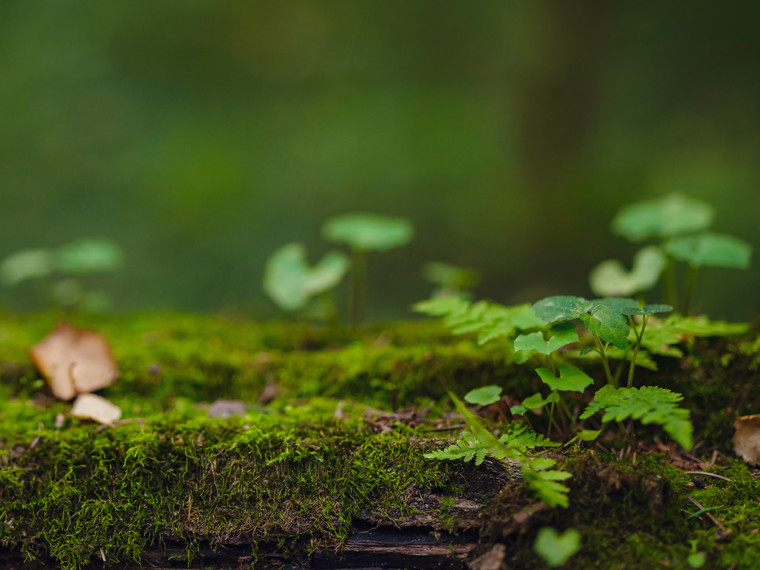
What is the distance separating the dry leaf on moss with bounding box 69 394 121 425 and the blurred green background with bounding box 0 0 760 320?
4.76 meters

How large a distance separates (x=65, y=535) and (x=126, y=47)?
7.83m

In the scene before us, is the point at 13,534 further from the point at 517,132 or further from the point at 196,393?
the point at 517,132

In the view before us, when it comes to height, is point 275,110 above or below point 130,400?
above

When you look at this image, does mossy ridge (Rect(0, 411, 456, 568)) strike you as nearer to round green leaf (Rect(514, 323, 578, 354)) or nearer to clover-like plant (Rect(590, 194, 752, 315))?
round green leaf (Rect(514, 323, 578, 354))

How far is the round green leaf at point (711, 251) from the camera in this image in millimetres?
2078

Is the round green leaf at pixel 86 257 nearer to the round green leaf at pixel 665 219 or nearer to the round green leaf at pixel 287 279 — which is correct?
the round green leaf at pixel 287 279

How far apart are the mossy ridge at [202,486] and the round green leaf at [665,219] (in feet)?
5.46

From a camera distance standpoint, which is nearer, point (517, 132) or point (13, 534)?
point (13, 534)

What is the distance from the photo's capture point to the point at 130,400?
205 cm

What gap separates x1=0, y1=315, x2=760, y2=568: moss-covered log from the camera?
126 cm

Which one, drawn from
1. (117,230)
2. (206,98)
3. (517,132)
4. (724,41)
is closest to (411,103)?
(517,132)

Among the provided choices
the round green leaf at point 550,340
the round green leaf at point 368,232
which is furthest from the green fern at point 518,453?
the round green leaf at point 368,232

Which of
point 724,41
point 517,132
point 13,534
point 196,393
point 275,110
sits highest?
point 724,41

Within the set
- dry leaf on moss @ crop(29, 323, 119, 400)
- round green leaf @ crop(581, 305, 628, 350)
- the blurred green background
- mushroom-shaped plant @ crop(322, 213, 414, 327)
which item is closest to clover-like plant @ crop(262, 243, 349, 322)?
mushroom-shaped plant @ crop(322, 213, 414, 327)
